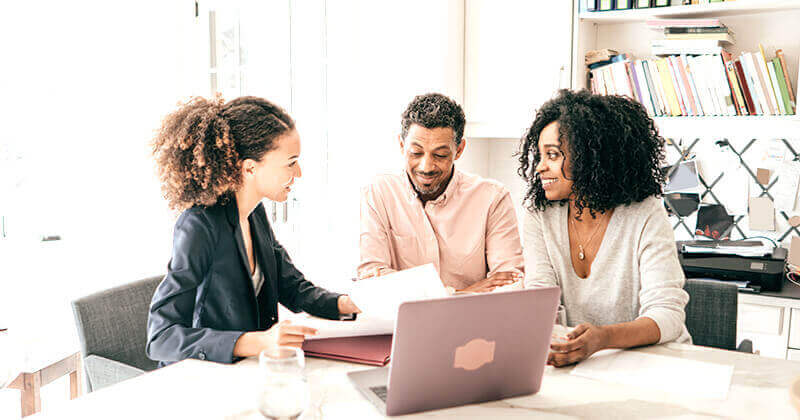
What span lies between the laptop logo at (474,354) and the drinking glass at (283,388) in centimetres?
24

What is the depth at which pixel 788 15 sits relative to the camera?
265cm

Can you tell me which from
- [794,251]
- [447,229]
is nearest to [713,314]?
[447,229]

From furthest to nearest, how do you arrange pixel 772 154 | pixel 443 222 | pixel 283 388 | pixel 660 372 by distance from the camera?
pixel 772 154
pixel 443 222
pixel 660 372
pixel 283 388

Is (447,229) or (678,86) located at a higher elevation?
(678,86)

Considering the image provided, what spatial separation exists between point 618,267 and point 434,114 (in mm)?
696

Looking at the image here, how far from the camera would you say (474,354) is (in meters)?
1.00

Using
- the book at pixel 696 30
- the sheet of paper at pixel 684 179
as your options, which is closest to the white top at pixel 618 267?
the book at pixel 696 30

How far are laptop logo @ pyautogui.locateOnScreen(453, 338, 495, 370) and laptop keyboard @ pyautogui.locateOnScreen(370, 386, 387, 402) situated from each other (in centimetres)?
14

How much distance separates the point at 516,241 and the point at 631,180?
19.1 inches

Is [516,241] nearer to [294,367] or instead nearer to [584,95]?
[584,95]

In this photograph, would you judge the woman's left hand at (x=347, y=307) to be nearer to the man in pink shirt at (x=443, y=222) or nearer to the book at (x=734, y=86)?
the man in pink shirt at (x=443, y=222)

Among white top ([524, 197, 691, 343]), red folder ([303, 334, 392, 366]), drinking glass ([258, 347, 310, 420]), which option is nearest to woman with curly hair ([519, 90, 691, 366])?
white top ([524, 197, 691, 343])

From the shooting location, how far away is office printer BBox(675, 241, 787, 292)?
7.88 ft

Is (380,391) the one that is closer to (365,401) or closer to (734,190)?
(365,401)
